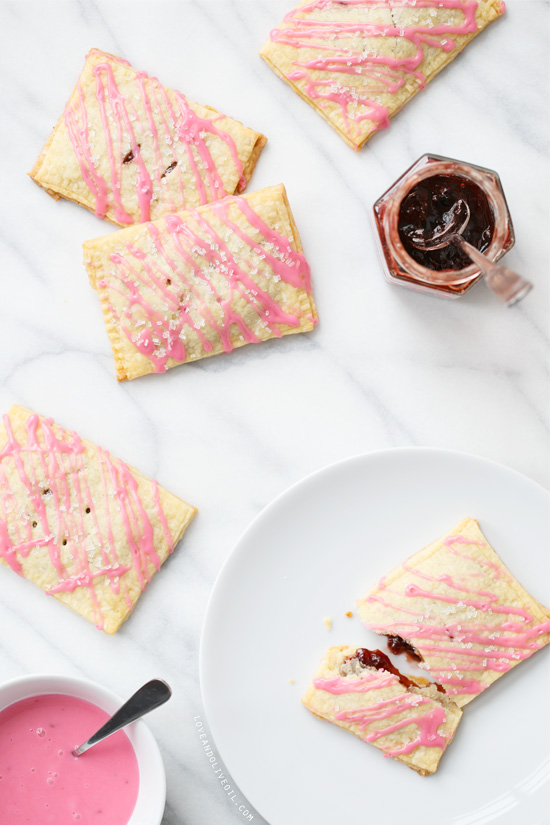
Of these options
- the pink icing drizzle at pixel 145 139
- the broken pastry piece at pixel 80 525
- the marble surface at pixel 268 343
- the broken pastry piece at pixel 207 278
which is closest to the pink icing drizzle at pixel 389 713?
the marble surface at pixel 268 343

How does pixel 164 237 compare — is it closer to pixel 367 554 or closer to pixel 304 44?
pixel 304 44

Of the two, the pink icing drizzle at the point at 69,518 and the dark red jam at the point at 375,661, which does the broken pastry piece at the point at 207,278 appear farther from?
the dark red jam at the point at 375,661

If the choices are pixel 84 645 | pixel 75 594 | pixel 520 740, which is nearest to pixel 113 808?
pixel 84 645

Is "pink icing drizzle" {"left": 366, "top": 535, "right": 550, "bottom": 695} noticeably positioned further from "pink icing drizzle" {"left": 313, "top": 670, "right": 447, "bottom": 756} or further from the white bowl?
the white bowl

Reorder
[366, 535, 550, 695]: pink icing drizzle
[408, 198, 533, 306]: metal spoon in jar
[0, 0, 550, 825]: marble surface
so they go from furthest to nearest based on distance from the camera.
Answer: [0, 0, 550, 825]: marble surface → [366, 535, 550, 695]: pink icing drizzle → [408, 198, 533, 306]: metal spoon in jar

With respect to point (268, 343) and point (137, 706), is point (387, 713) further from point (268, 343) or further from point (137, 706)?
point (268, 343)

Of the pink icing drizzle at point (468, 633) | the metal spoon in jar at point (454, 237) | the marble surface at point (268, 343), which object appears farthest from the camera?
the marble surface at point (268, 343)

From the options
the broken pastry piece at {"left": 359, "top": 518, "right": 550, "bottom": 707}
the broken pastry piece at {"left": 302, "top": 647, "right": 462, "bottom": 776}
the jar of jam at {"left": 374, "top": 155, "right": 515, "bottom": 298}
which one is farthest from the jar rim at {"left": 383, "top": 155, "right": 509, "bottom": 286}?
the broken pastry piece at {"left": 302, "top": 647, "right": 462, "bottom": 776}
